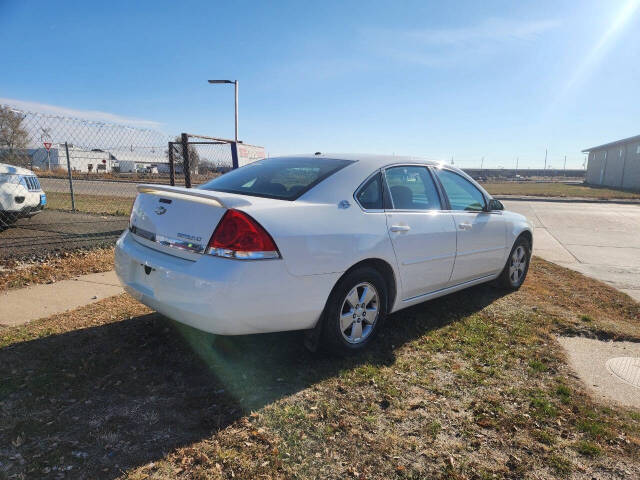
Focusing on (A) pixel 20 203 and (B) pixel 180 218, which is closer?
(B) pixel 180 218

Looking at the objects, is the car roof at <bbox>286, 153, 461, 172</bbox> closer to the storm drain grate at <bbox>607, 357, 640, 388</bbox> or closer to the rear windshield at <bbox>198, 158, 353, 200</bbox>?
the rear windshield at <bbox>198, 158, 353, 200</bbox>

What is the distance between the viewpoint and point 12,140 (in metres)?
12.3

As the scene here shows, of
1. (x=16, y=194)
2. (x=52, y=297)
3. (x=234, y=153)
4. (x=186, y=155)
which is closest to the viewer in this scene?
(x=52, y=297)

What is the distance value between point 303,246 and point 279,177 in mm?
925

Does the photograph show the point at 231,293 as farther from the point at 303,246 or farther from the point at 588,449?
the point at 588,449

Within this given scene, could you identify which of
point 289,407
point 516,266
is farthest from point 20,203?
point 516,266

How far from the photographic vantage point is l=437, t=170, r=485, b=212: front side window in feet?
14.5

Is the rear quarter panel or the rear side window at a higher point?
the rear side window

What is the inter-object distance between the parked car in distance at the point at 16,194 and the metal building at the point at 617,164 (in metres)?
47.3

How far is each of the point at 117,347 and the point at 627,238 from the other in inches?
460

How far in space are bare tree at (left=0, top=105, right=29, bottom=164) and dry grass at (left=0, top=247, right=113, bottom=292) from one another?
5976 millimetres

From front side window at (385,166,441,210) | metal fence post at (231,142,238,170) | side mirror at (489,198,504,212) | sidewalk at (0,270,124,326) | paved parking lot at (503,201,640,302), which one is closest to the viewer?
front side window at (385,166,441,210)

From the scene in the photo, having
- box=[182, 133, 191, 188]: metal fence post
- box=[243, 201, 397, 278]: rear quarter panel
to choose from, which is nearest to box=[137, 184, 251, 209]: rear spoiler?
box=[243, 201, 397, 278]: rear quarter panel

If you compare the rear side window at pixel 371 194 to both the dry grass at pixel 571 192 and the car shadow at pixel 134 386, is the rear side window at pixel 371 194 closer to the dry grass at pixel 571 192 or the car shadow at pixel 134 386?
the car shadow at pixel 134 386
